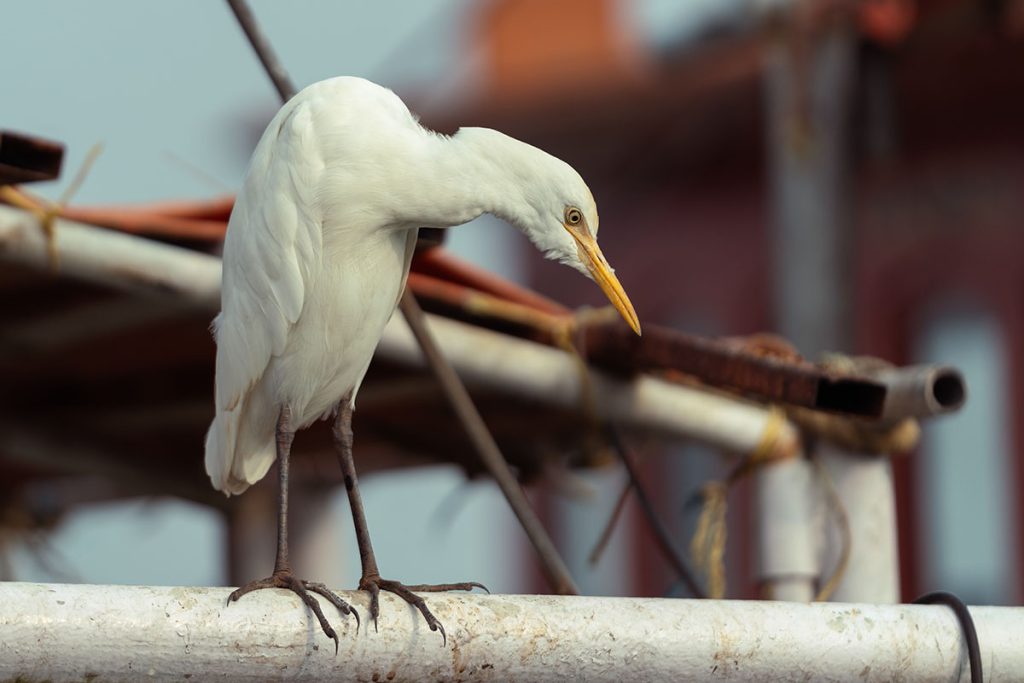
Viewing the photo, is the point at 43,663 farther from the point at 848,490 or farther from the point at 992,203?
the point at 992,203

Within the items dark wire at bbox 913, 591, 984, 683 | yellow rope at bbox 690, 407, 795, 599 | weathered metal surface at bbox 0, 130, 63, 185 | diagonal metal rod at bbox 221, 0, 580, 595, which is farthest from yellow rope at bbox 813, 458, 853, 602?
weathered metal surface at bbox 0, 130, 63, 185

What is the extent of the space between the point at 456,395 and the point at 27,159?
33.7 inches

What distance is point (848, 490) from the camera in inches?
138

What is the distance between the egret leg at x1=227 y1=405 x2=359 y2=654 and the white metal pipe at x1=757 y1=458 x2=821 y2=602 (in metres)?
1.24

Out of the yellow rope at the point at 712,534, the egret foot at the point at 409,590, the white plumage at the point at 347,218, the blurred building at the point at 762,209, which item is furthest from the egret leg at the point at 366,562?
the blurred building at the point at 762,209

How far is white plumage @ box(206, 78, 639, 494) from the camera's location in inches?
97.3

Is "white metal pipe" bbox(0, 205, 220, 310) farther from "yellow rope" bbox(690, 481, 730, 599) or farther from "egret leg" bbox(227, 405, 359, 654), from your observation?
"yellow rope" bbox(690, 481, 730, 599)

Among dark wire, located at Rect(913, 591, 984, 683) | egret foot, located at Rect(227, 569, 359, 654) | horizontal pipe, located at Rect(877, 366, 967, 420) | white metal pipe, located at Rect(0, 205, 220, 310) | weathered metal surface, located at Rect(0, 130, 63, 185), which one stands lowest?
dark wire, located at Rect(913, 591, 984, 683)

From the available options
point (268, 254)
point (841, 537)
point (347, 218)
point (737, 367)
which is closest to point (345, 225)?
point (347, 218)

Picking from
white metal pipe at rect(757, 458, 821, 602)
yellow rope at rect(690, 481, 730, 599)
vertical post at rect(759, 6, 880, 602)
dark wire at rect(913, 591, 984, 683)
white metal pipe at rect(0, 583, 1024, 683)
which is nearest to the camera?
white metal pipe at rect(0, 583, 1024, 683)

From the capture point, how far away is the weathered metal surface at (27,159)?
269 cm

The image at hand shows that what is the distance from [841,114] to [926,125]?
14.7ft

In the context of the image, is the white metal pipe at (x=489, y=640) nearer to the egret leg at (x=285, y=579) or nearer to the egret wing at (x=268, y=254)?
the egret leg at (x=285, y=579)

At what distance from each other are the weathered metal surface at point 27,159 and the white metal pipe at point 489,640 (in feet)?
3.01
